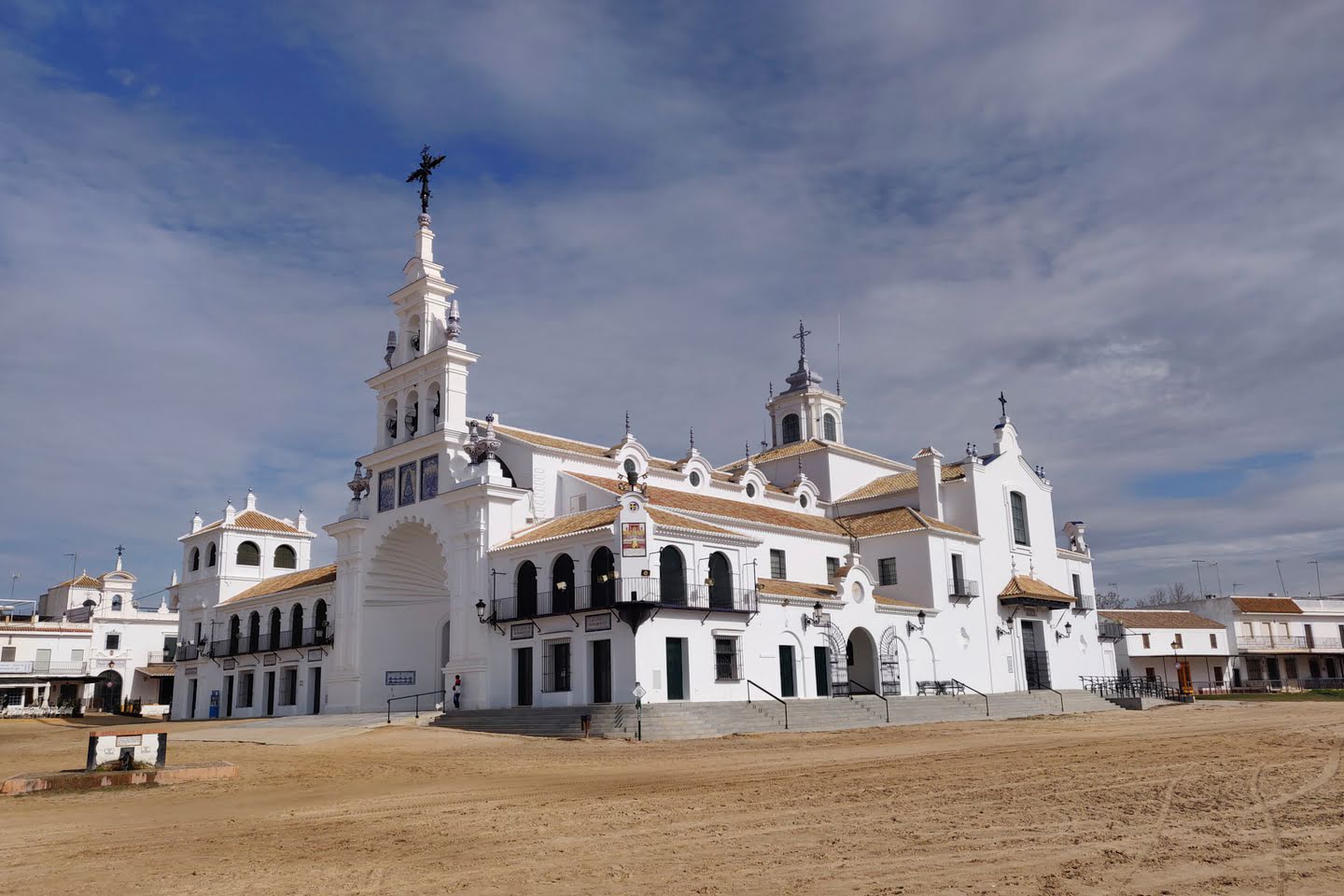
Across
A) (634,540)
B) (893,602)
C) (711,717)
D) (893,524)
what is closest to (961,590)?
(893,524)

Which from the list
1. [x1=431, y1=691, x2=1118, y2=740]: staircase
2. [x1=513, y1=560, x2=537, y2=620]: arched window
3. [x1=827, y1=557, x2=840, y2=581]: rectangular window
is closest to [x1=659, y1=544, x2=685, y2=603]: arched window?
[x1=431, y1=691, x2=1118, y2=740]: staircase

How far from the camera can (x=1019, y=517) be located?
47312 mm

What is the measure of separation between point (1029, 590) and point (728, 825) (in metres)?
35.0

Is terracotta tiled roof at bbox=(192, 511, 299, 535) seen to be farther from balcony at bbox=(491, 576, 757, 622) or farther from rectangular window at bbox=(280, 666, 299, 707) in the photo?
balcony at bbox=(491, 576, 757, 622)

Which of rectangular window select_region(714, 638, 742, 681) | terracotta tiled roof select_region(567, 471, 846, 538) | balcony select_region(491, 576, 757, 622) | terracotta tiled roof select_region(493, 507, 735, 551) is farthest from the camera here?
terracotta tiled roof select_region(567, 471, 846, 538)

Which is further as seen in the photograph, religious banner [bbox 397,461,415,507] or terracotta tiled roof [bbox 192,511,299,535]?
terracotta tiled roof [bbox 192,511,299,535]

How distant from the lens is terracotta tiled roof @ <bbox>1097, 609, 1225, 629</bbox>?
65125 mm

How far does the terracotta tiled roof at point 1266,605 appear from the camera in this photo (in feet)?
219

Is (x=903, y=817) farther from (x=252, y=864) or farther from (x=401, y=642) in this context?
(x=401, y=642)

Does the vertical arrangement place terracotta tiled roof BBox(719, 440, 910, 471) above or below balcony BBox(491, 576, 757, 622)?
above

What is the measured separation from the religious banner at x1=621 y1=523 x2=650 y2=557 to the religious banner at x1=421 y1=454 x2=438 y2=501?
34.0 ft

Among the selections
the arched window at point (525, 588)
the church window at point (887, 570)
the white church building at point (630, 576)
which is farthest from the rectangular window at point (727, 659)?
the church window at point (887, 570)

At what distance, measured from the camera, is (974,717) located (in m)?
35.5

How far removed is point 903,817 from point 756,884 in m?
3.67
